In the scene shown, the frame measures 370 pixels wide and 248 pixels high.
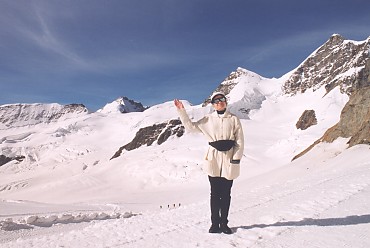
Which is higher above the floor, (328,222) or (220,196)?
(220,196)

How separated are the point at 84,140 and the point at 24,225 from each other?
398 ft

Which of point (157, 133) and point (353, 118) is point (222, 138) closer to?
point (353, 118)

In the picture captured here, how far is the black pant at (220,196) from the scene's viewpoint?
5914mm

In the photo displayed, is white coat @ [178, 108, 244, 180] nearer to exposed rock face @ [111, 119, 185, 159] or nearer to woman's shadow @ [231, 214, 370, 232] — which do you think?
woman's shadow @ [231, 214, 370, 232]

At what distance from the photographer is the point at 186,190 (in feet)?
133

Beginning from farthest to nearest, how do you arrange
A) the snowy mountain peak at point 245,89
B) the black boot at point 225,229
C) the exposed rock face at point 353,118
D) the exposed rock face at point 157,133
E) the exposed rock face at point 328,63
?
the snowy mountain peak at point 245,89
the exposed rock face at point 328,63
the exposed rock face at point 157,133
the exposed rock face at point 353,118
the black boot at point 225,229

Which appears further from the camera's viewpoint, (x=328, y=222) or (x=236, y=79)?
(x=236, y=79)

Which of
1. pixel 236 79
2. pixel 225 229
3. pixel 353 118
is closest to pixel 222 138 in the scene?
pixel 225 229

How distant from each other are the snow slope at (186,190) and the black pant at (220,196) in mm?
392

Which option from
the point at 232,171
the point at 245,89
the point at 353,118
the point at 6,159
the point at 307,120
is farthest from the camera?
the point at 6,159

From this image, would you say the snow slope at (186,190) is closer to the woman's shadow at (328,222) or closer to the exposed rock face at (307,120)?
the woman's shadow at (328,222)

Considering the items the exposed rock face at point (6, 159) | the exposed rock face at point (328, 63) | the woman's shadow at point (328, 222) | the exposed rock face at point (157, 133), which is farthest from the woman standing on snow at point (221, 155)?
the exposed rock face at point (6, 159)

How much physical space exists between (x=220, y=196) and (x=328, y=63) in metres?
117

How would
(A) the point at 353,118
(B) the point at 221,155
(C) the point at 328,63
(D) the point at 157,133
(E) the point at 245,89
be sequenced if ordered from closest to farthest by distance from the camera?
(B) the point at 221,155, (A) the point at 353,118, (D) the point at 157,133, (C) the point at 328,63, (E) the point at 245,89
